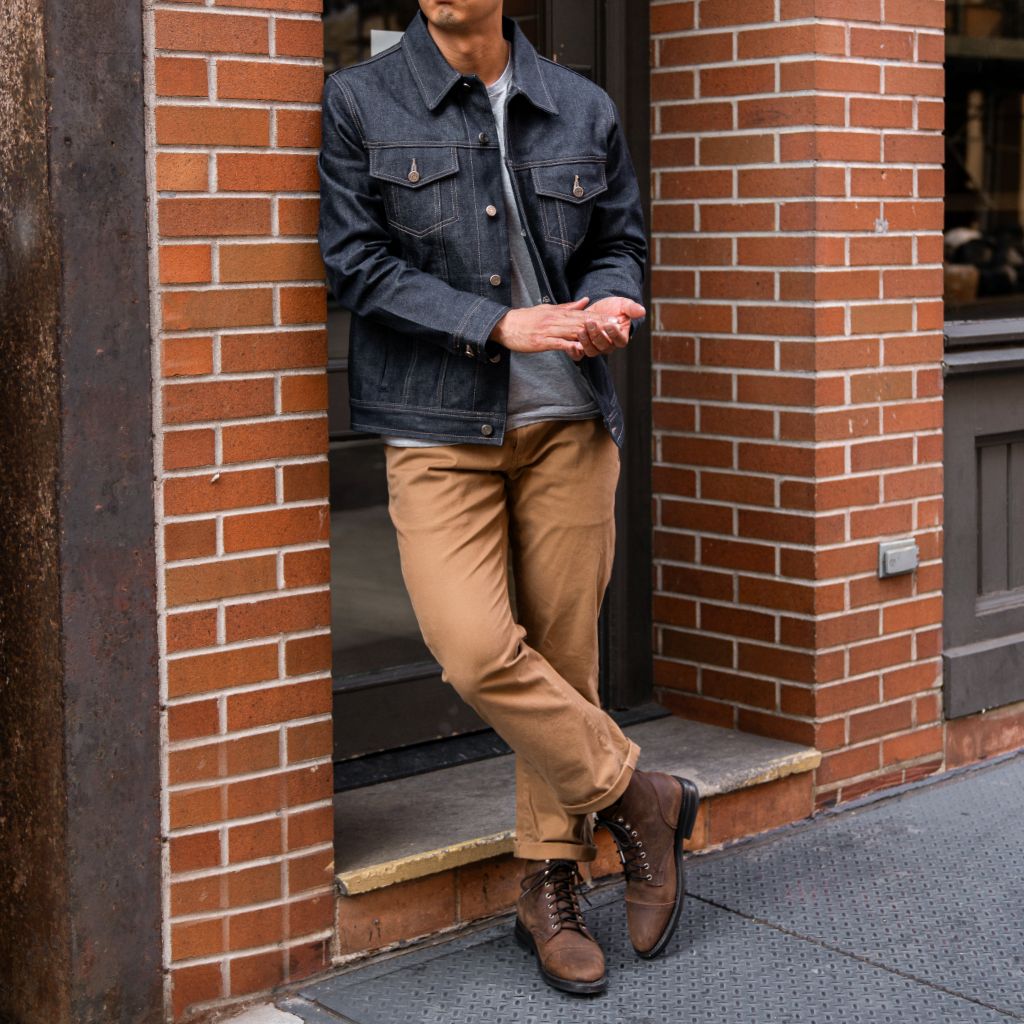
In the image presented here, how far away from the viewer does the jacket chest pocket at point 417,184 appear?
10.9ft

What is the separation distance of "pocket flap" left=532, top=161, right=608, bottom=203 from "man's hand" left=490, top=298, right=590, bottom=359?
295 mm

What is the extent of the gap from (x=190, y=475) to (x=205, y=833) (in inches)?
27.6

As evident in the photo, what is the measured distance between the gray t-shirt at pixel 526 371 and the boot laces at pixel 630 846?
0.86 meters

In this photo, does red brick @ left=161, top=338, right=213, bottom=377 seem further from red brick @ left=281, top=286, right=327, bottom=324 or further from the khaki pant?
the khaki pant

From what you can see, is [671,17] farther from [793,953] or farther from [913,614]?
[793,953]

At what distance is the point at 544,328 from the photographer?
3.20 m

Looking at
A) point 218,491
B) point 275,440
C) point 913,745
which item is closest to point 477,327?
point 275,440

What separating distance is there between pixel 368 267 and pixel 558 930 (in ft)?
4.61

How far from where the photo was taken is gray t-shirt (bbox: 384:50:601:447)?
3.45 metres

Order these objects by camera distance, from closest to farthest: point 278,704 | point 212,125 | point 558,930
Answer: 1. point 212,125
2. point 278,704
3. point 558,930

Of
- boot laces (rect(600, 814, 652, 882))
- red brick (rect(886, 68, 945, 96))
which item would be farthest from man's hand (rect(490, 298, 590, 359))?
red brick (rect(886, 68, 945, 96))

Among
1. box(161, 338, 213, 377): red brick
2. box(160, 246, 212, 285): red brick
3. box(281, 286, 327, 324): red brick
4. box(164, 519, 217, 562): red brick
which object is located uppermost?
box(160, 246, 212, 285): red brick

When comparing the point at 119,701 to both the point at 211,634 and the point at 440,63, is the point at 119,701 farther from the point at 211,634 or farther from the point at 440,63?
the point at 440,63

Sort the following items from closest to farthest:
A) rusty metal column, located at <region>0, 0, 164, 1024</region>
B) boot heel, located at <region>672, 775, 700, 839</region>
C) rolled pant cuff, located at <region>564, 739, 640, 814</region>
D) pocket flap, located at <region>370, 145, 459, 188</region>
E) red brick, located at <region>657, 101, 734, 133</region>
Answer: rusty metal column, located at <region>0, 0, 164, 1024</region>, pocket flap, located at <region>370, 145, 459, 188</region>, rolled pant cuff, located at <region>564, 739, 640, 814</region>, boot heel, located at <region>672, 775, 700, 839</region>, red brick, located at <region>657, 101, 734, 133</region>
